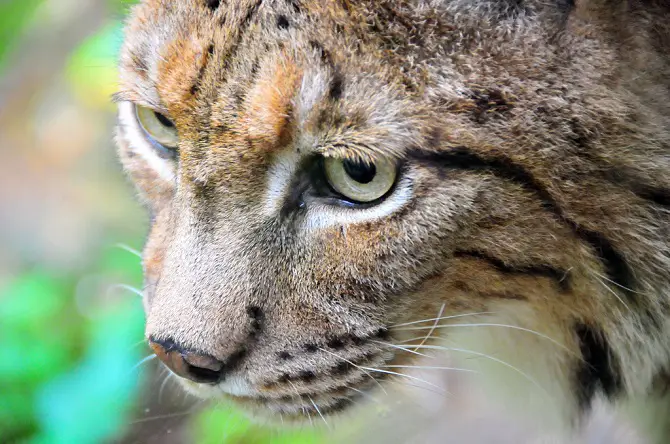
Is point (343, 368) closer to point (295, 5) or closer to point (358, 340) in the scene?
point (358, 340)

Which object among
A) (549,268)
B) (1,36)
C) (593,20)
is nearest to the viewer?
(593,20)

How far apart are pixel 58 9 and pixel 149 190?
183cm

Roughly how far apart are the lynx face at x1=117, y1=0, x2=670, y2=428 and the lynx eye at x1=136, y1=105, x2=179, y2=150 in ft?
0.50

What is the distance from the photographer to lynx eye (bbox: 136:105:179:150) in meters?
1.79

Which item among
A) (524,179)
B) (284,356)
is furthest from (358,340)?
(524,179)

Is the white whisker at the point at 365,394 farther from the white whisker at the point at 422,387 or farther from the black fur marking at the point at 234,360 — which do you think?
the black fur marking at the point at 234,360

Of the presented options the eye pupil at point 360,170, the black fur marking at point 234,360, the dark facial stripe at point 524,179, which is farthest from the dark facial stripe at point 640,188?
the black fur marking at point 234,360

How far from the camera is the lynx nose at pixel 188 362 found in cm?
148

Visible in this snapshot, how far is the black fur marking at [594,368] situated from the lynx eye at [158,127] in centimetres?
113

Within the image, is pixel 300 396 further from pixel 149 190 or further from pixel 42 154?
pixel 42 154

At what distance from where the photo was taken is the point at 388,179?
1.44 meters

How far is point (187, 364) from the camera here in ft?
4.95

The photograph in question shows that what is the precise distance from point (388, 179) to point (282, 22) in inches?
15.8

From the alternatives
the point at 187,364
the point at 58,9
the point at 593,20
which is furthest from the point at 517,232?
the point at 58,9
